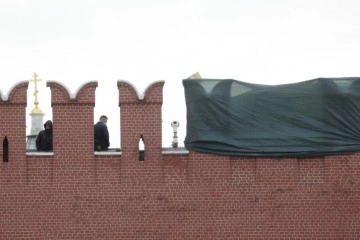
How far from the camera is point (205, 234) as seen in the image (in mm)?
25047

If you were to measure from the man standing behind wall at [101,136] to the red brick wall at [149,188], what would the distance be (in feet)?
0.88

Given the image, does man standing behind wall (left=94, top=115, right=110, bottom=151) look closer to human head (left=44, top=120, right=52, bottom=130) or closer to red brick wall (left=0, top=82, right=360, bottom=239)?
red brick wall (left=0, top=82, right=360, bottom=239)

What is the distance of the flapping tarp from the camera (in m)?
25.6

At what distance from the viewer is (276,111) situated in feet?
84.5

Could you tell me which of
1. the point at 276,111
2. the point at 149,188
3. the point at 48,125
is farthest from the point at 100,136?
the point at 276,111

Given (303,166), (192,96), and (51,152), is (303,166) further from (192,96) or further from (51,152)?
(51,152)

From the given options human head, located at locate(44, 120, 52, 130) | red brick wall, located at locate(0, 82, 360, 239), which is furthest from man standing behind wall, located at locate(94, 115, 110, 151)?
human head, located at locate(44, 120, 52, 130)

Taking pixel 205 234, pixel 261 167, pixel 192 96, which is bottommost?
pixel 205 234

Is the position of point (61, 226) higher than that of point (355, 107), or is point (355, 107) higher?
point (355, 107)

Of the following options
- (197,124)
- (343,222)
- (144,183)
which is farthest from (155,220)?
(343,222)

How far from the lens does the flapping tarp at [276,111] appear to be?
2564 centimetres

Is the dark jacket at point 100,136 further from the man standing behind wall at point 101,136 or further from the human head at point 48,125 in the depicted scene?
the human head at point 48,125

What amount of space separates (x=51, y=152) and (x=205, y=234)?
4286 millimetres

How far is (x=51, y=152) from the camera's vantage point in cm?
2522
